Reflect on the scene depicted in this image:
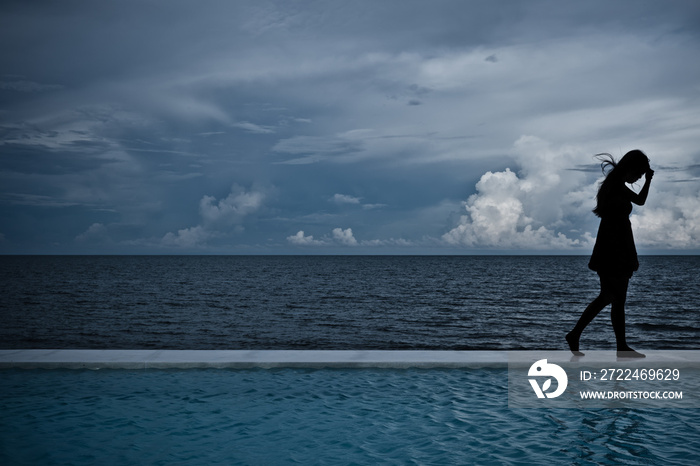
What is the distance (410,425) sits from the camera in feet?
16.4

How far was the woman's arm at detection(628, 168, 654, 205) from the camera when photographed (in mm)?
6648

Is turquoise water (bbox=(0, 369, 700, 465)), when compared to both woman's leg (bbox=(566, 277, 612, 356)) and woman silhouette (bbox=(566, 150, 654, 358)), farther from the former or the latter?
woman silhouette (bbox=(566, 150, 654, 358))

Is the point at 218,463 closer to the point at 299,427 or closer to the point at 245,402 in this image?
the point at 299,427

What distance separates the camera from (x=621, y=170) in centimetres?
677

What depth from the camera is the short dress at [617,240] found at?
22.1 ft

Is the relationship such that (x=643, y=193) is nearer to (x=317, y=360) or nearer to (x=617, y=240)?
(x=617, y=240)

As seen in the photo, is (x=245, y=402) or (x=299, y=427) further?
(x=245, y=402)

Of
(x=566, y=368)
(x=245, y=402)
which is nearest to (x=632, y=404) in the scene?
(x=566, y=368)

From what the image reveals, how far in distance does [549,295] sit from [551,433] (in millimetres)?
45763

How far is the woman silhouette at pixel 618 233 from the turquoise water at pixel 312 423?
1725 millimetres

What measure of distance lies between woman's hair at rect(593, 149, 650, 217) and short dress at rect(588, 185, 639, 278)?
0.23 ft

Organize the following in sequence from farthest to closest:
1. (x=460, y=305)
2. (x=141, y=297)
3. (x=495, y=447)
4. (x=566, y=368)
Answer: (x=141, y=297)
(x=460, y=305)
(x=566, y=368)
(x=495, y=447)

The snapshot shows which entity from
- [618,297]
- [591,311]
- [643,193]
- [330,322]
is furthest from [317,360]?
[330,322]

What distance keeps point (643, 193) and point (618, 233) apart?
0.58 meters
